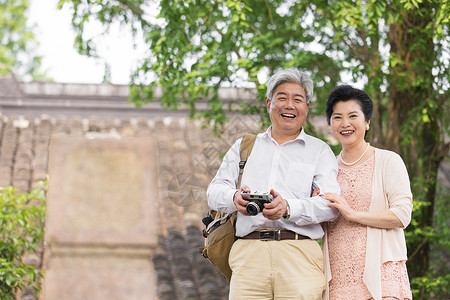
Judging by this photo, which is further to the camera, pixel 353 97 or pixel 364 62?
pixel 364 62

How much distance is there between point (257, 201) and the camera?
2.98 m

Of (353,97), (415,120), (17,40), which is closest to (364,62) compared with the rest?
(415,120)

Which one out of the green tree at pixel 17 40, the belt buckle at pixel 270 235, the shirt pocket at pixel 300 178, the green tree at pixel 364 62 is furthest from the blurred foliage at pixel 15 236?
the green tree at pixel 17 40

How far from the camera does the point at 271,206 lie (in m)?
2.98

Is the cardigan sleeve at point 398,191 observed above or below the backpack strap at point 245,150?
below

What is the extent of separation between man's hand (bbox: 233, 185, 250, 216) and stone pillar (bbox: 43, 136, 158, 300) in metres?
0.57

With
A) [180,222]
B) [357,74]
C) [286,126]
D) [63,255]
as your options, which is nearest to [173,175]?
[180,222]

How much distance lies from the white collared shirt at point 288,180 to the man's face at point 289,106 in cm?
8

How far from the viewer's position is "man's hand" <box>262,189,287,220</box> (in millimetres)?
2980

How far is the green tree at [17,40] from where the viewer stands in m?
19.6

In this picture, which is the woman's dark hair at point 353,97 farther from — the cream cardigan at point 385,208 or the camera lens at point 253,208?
the camera lens at point 253,208

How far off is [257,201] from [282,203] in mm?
114

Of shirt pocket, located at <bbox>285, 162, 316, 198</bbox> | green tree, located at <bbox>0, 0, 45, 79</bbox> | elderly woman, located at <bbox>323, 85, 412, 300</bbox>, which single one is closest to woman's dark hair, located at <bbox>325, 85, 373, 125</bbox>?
elderly woman, located at <bbox>323, 85, 412, 300</bbox>

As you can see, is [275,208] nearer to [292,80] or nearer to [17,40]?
[292,80]
